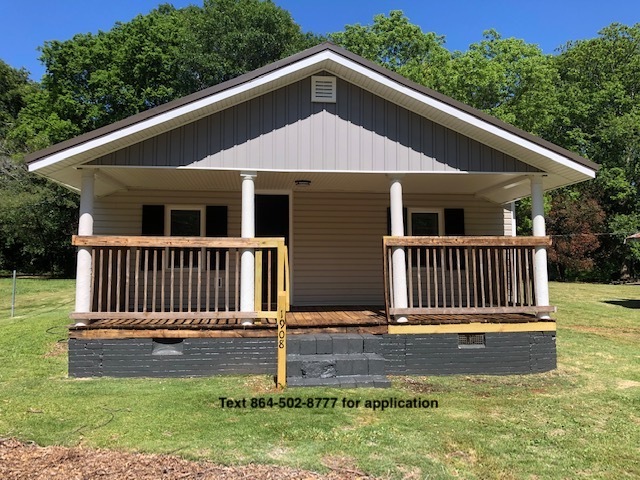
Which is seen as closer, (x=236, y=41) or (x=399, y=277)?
(x=399, y=277)

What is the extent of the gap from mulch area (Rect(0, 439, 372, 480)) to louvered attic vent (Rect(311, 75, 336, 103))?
16.1ft

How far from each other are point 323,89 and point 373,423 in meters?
4.54

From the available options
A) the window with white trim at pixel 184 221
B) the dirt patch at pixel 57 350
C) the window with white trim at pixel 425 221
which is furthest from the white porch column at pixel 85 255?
the window with white trim at pixel 425 221

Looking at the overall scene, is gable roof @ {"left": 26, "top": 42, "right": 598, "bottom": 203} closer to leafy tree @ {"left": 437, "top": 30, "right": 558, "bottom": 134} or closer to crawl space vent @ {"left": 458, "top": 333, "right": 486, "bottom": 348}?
crawl space vent @ {"left": 458, "top": 333, "right": 486, "bottom": 348}

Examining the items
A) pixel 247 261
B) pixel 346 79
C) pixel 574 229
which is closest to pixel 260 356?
pixel 247 261

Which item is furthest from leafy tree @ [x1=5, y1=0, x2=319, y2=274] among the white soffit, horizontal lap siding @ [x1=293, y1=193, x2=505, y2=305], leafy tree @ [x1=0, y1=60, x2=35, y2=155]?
the white soffit

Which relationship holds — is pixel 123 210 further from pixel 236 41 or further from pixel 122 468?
pixel 236 41

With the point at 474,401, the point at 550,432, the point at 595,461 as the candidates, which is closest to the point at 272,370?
the point at 474,401

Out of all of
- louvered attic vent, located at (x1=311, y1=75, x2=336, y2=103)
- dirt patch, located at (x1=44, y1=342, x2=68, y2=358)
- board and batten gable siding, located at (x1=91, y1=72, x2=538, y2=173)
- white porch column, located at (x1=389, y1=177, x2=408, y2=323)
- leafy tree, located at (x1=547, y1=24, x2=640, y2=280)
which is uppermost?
leafy tree, located at (x1=547, y1=24, x2=640, y2=280)

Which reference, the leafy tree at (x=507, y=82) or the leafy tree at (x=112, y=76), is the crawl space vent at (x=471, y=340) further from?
the leafy tree at (x=112, y=76)

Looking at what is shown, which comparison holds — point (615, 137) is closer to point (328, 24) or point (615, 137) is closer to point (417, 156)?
point (328, 24)

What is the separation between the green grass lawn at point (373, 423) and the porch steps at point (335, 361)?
217mm

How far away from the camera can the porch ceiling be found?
22.6 ft

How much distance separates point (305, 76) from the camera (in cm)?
655
